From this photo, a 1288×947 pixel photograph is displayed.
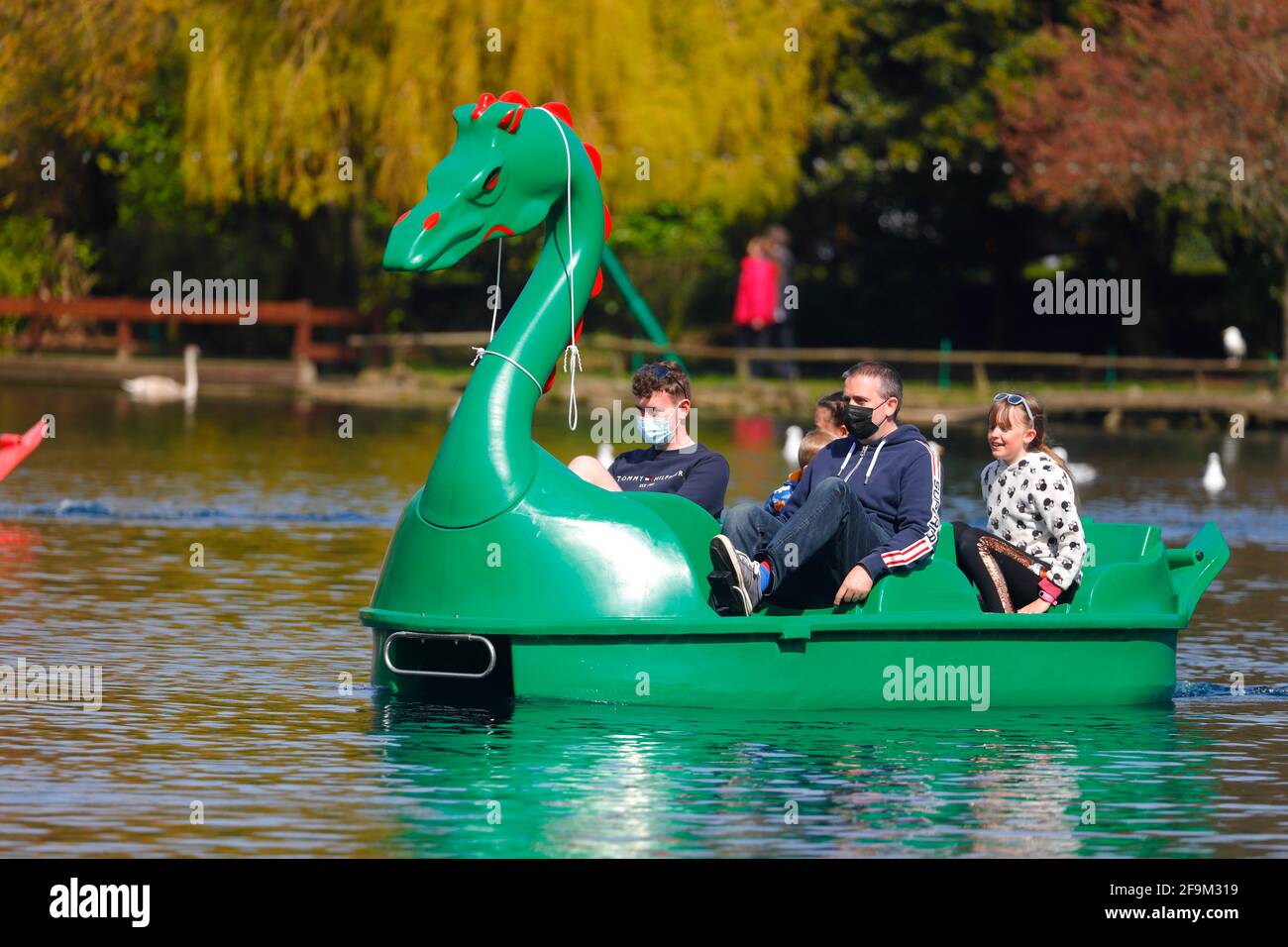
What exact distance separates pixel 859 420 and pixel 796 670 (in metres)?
1.23

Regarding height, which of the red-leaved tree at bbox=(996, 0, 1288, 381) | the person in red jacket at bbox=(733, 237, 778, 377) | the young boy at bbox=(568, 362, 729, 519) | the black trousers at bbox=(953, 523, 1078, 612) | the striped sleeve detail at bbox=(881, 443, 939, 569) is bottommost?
the black trousers at bbox=(953, 523, 1078, 612)

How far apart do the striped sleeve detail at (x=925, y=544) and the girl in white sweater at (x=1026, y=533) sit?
36 cm

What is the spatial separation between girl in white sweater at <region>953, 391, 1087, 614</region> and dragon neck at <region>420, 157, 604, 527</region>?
6.66 feet

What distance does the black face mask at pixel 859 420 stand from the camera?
12.0 m

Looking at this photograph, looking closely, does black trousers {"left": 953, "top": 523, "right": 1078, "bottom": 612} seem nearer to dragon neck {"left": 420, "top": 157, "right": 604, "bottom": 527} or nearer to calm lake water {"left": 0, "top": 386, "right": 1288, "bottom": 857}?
calm lake water {"left": 0, "top": 386, "right": 1288, "bottom": 857}

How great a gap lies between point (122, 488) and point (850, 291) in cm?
2609

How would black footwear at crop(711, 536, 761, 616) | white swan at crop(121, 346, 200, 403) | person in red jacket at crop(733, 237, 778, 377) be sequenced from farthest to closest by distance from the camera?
person in red jacket at crop(733, 237, 778, 377), white swan at crop(121, 346, 200, 403), black footwear at crop(711, 536, 761, 616)

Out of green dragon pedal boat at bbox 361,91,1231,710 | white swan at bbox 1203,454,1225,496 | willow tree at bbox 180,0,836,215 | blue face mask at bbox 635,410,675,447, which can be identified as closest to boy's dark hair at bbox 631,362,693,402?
blue face mask at bbox 635,410,675,447

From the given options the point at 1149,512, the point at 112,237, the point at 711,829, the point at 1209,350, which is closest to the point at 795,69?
the point at 1209,350

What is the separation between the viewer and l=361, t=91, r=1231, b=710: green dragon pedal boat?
11344 mm

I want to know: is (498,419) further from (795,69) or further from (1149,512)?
(795,69)

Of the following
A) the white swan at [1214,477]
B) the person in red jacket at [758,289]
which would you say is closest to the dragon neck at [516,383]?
the white swan at [1214,477]

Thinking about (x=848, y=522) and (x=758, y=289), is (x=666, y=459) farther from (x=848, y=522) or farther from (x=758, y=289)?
(x=758, y=289)

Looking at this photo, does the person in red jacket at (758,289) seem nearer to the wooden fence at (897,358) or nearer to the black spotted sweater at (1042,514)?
the wooden fence at (897,358)
